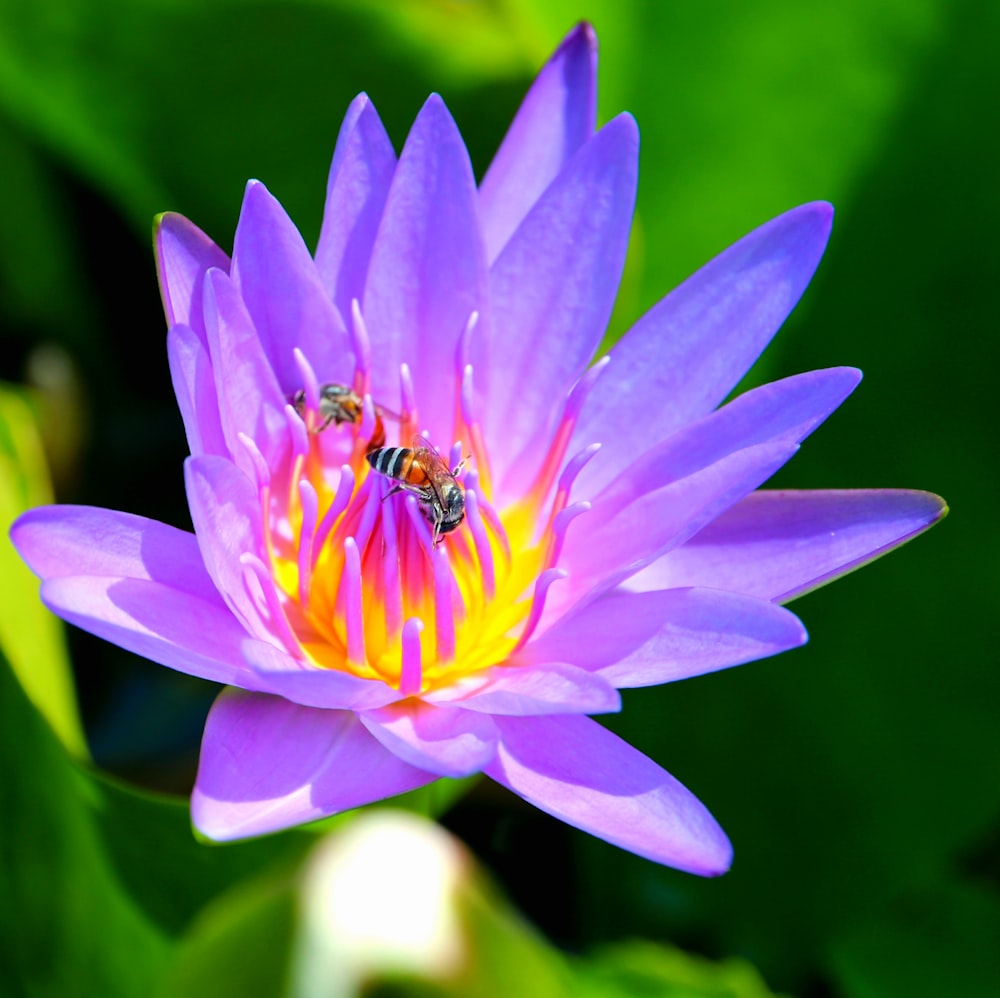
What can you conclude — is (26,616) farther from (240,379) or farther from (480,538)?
(480,538)

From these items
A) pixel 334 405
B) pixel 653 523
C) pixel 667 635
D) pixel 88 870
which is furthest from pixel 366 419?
pixel 88 870

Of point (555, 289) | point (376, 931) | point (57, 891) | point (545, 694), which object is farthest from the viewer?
point (555, 289)

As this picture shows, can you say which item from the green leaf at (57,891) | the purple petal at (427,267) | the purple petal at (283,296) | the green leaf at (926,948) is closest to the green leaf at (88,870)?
the green leaf at (57,891)

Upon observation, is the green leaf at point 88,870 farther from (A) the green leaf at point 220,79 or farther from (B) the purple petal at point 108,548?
(A) the green leaf at point 220,79

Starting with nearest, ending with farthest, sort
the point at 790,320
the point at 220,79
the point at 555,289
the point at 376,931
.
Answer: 1. the point at 376,931
2. the point at 555,289
3. the point at 220,79
4. the point at 790,320

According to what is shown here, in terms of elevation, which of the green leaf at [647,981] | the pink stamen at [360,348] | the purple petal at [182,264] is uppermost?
the purple petal at [182,264]

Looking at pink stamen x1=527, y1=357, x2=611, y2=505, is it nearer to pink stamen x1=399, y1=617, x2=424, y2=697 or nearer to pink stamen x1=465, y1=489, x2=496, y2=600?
pink stamen x1=465, y1=489, x2=496, y2=600
